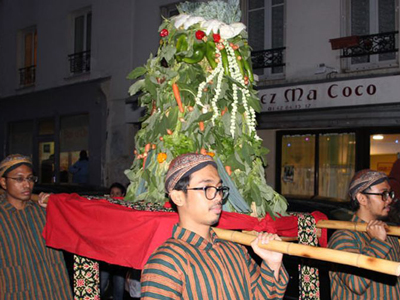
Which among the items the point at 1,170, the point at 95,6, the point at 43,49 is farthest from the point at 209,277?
the point at 43,49

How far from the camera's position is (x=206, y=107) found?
371 centimetres

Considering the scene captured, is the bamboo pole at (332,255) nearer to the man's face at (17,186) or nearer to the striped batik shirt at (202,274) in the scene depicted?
the striped batik shirt at (202,274)

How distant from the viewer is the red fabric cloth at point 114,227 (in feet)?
10.3

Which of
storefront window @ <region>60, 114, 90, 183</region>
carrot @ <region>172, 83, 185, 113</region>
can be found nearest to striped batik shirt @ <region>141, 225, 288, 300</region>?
carrot @ <region>172, 83, 185, 113</region>

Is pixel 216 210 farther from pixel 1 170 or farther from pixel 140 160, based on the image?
pixel 1 170

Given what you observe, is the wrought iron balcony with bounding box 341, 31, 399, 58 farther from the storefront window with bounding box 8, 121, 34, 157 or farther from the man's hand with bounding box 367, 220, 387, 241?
the storefront window with bounding box 8, 121, 34, 157

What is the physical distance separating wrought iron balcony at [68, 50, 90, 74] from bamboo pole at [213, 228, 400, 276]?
15325 millimetres

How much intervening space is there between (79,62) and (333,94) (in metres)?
9.53

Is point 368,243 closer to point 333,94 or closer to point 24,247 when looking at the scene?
point 24,247

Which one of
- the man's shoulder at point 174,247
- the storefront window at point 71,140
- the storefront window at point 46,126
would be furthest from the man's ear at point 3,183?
the storefront window at point 46,126

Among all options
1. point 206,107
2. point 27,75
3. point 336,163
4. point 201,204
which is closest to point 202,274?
point 201,204

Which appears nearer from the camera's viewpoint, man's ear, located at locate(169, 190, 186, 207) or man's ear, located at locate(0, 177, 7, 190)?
man's ear, located at locate(169, 190, 186, 207)

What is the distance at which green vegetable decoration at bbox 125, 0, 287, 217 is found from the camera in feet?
12.1

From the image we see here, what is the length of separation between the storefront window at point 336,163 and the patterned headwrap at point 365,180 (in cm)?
829
